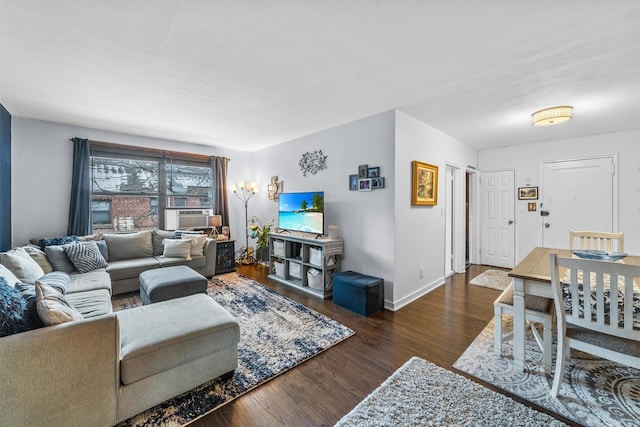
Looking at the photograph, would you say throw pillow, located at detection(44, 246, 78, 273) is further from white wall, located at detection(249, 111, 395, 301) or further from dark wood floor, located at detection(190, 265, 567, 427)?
white wall, located at detection(249, 111, 395, 301)

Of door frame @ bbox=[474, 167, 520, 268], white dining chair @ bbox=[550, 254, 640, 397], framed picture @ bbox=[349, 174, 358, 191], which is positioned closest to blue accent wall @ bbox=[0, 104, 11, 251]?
framed picture @ bbox=[349, 174, 358, 191]

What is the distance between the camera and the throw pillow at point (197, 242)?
4.05m

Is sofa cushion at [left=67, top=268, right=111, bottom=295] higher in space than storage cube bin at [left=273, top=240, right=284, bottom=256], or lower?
lower

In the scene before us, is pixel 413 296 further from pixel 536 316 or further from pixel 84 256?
pixel 84 256

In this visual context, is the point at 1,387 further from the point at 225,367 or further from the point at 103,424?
the point at 225,367

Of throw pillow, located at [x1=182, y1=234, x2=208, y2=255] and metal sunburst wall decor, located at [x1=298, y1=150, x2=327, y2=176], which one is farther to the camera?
throw pillow, located at [x1=182, y1=234, x2=208, y2=255]

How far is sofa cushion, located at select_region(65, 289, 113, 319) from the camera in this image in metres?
2.00

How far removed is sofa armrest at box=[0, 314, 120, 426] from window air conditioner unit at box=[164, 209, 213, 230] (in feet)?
12.0

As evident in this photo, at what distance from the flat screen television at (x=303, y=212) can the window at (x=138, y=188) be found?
1994mm

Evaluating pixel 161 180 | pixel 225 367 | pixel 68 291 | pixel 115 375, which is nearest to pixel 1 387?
pixel 115 375

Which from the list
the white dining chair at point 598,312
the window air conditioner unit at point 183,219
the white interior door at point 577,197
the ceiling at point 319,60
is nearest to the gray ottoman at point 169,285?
the window air conditioner unit at point 183,219

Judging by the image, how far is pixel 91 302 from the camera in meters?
2.20

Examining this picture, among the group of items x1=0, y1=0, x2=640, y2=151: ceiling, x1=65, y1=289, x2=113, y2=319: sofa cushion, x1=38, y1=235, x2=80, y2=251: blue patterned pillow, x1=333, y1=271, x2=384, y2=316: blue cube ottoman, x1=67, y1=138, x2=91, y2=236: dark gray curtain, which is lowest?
x1=333, y1=271, x2=384, y2=316: blue cube ottoman

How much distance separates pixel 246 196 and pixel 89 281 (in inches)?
125
